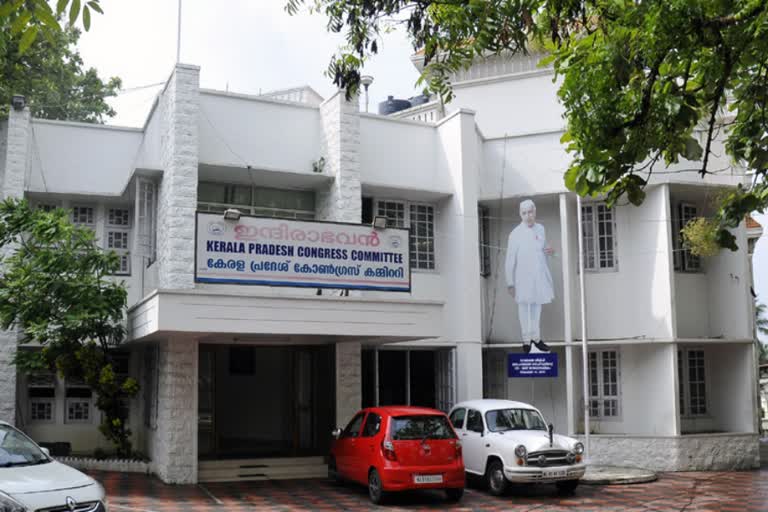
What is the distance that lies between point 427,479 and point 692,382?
960cm

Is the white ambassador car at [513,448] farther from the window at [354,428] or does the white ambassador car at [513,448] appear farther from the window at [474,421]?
the window at [354,428]

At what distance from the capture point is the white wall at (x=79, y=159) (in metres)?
17.6

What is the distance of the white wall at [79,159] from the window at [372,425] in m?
7.42

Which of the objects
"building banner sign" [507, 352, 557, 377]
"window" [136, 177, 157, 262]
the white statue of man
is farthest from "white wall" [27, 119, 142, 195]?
"building banner sign" [507, 352, 557, 377]

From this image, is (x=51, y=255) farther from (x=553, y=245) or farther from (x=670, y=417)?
(x=670, y=417)

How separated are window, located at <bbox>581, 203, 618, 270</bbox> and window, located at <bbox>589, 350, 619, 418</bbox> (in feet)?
6.83

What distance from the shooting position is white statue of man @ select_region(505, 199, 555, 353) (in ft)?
62.3

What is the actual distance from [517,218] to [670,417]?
5619 mm

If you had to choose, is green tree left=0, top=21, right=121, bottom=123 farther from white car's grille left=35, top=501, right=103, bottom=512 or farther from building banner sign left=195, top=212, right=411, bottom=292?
white car's grille left=35, top=501, right=103, bottom=512

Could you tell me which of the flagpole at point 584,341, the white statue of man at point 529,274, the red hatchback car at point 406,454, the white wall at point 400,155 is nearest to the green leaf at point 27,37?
the red hatchback car at point 406,454

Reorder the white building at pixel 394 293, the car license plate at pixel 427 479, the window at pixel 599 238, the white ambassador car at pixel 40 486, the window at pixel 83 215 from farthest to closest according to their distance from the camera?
the window at pixel 599 238 < the window at pixel 83 215 < the white building at pixel 394 293 < the car license plate at pixel 427 479 < the white ambassador car at pixel 40 486

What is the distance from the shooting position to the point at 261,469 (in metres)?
16.5

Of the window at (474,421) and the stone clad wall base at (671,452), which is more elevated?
the window at (474,421)

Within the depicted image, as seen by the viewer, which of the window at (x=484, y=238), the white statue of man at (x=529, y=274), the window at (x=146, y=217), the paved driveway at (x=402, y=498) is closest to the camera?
the paved driveway at (x=402, y=498)
